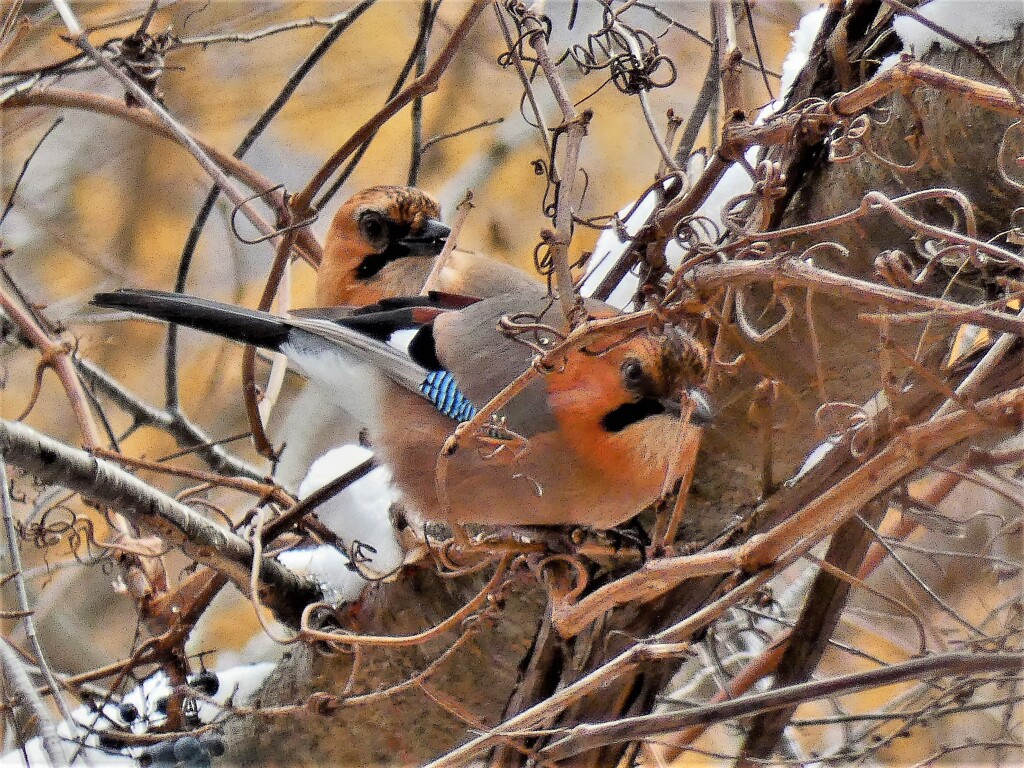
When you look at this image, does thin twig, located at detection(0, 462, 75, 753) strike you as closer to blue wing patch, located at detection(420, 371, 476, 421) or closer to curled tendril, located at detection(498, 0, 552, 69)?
blue wing patch, located at detection(420, 371, 476, 421)

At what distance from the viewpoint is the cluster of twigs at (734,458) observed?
4.11 feet

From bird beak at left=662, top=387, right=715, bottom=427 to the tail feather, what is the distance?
764 mm

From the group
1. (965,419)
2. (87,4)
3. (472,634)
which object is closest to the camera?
(965,419)

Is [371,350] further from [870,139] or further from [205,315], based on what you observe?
[870,139]

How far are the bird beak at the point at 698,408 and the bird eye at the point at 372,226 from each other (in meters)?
1.30

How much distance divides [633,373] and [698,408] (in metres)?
0.14

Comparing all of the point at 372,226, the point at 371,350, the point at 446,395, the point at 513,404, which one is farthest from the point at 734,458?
the point at 372,226

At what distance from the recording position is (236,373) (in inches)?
166

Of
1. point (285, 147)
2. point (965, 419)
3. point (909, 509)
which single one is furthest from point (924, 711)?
point (285, 147)

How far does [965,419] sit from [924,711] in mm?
687

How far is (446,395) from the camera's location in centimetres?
205

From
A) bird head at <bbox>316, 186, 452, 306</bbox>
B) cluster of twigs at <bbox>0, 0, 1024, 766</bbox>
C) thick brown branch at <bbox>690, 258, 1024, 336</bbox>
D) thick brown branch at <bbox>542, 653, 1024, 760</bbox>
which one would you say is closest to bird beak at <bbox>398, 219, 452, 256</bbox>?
bird head at <bbox>316, 186, 452, 306</bbox>

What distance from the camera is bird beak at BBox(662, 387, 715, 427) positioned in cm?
177

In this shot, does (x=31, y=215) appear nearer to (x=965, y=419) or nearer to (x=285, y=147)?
(x=285, y=147)
